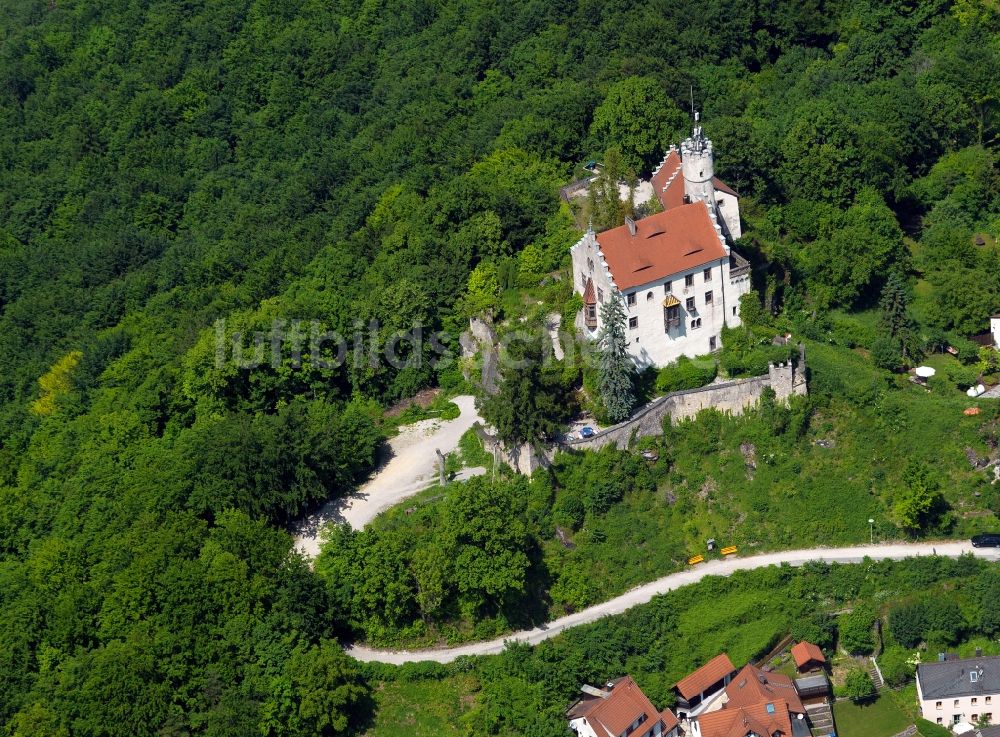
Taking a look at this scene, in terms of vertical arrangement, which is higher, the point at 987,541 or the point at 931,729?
the point at 987,541

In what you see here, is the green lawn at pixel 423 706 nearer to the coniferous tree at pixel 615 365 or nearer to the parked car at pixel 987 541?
the coniferous tree at pixel 615 365

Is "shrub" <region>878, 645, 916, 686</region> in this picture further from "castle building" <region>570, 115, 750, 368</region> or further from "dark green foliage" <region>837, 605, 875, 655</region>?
"castle building" <region>570, 115, 750, 368</region>

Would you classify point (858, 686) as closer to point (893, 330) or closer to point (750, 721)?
point (750, 721)

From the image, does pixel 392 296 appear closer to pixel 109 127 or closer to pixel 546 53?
pixel 546 53

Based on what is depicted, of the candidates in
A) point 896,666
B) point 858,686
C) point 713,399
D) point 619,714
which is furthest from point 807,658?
point 713,399

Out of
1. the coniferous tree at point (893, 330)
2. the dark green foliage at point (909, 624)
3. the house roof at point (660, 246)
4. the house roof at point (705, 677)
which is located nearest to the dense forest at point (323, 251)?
the coniferous tree at point (893, 330)
